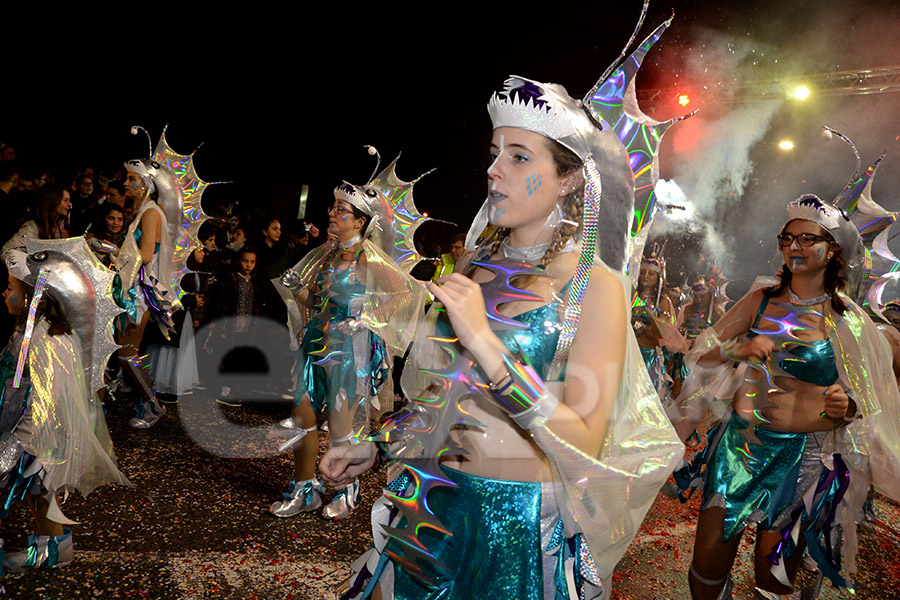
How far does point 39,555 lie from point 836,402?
12.5 feet

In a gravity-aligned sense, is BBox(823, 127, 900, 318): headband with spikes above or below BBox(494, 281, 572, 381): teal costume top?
above

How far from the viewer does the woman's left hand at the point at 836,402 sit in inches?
123

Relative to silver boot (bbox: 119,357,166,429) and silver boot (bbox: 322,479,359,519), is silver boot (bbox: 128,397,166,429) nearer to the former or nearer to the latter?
silver boot (bbox: 119,357,166,429)

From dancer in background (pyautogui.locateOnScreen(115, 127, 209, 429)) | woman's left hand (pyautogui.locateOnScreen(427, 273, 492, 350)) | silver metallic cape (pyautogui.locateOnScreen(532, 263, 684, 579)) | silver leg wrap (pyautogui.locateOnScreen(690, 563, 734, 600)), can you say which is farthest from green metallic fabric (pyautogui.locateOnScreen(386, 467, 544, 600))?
dancer in background (pyautogui.locateOnScreen(115, 127, 209, 429))

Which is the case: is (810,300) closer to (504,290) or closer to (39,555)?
(504,290)

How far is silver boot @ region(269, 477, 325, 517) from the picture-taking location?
4254 mm

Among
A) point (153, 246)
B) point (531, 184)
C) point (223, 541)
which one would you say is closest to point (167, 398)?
point (153, 246)

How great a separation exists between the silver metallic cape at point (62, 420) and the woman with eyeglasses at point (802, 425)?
114 inches

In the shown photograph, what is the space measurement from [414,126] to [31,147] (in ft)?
17.7

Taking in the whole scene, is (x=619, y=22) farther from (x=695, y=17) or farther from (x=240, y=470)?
(x=240, y=470)

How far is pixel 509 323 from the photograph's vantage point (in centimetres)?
163

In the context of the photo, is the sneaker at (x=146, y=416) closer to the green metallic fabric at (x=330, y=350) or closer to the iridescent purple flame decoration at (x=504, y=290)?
the green metallic fabric at (x=330, y=350)

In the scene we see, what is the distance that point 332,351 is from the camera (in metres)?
4.54

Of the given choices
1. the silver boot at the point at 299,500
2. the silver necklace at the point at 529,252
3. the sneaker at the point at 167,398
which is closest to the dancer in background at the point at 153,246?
the sneaker at the point at 167,398
